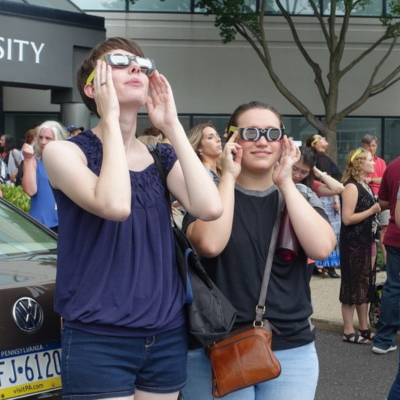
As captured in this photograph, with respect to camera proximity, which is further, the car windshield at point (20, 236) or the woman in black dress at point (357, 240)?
the woman in black dress at point (357, 240)

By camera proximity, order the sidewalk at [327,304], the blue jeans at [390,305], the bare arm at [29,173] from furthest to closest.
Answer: the sidewalk at [327,304] → the bare arm at [29,173] → the blue jeans at [390,305]

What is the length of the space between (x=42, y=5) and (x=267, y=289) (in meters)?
14.4

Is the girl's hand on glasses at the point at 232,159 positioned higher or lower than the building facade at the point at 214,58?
lower

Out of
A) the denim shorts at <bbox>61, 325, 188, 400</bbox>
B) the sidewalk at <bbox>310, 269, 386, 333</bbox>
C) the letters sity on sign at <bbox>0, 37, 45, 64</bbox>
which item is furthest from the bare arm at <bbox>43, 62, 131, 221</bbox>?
the letters sity on sign at <bbox>0, 37, 45, 64</bbox>

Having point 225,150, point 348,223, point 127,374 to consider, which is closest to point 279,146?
point 225,150

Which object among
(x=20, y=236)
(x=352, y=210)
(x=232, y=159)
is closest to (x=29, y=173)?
(x=352, y=210)

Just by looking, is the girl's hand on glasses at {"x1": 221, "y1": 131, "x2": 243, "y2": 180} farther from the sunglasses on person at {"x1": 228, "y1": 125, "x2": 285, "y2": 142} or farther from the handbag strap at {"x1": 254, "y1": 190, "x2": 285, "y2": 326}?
the handbag strap at {"x1": 254, "y1": 190, "x2": 285, "y2": 326}

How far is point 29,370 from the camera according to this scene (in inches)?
133

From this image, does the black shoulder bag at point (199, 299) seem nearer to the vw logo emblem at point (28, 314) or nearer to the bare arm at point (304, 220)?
the bare arm at point (304, 220)

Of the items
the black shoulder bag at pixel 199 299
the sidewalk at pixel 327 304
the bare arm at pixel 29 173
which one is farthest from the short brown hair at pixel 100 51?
the sidewalk at pixel 327 304

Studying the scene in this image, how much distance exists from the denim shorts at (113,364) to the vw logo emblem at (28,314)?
0.52 meters

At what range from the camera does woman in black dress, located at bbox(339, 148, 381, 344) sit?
26.2ft

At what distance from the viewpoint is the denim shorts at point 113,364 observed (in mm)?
2812

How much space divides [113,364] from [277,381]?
0.76 m
